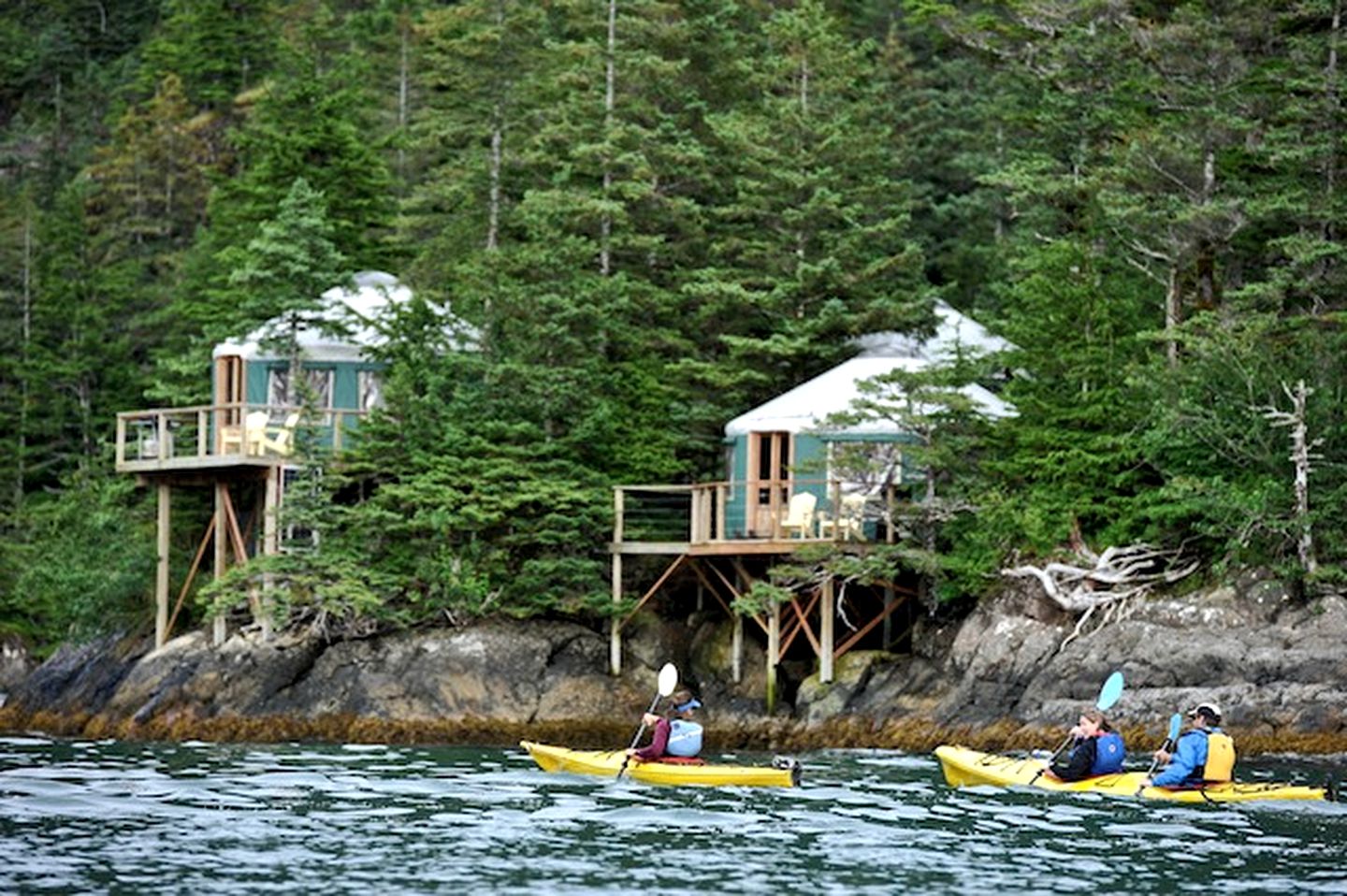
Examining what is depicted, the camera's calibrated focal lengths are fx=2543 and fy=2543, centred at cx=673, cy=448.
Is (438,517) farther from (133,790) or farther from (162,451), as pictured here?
(133,790)

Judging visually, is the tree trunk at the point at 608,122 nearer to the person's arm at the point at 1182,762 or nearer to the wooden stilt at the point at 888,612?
the wooden stilt at the point at 888,612

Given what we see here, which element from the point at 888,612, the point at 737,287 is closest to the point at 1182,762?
the point at 888,612

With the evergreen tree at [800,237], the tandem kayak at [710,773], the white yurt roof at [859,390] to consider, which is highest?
the evergreen tree at [800,237]

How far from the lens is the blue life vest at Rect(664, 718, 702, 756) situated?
98.4 ft

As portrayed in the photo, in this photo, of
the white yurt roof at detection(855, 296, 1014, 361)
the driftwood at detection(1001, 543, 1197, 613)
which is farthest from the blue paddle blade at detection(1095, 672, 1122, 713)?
the white yurt roof at detection(855, 296, 1014, 361)

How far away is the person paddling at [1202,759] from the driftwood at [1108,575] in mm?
8564

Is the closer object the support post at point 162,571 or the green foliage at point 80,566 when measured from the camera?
the support post at point 162,571

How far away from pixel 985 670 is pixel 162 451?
14.5 metres

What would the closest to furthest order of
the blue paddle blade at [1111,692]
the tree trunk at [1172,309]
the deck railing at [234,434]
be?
the blue paddle blade at [1111,692], the tree trunk at [1172,309], the deck railing at [234,434]

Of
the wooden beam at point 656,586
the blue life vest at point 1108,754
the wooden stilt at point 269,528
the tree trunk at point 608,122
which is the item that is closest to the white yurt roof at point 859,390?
the wooden beam at point 656,586

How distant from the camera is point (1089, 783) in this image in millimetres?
28641

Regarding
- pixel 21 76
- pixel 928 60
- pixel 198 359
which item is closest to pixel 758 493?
pixel 198 359

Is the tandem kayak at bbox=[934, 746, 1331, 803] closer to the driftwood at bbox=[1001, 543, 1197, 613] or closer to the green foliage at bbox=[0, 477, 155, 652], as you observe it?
the driftwood at bbox=[1001, 543, 1197, 613]

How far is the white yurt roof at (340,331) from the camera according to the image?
43344 millimetres
